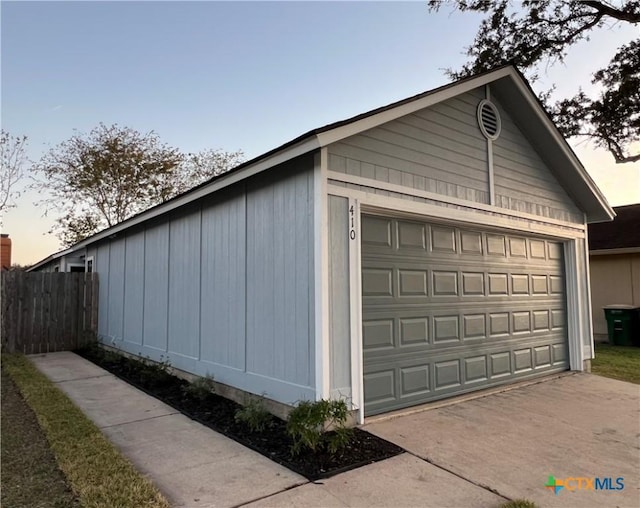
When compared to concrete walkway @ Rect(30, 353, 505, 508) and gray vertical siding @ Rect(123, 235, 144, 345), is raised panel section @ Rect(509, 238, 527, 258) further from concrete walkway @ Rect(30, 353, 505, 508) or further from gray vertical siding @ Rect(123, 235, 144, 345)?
gray vertical siding @ Rect(123, 235, 144, 345)

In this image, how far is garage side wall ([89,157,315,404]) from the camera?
4.58 meters

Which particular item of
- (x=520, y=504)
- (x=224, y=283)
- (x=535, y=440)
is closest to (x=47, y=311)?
(x=224, y=283)

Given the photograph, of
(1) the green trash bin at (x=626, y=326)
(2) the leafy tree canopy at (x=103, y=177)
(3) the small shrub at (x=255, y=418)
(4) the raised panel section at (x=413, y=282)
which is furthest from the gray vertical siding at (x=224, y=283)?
(2) the leafy tree canopy at (x=103, y=177)

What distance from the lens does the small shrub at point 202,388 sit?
5793mm

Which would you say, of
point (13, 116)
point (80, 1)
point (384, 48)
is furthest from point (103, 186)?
point (384, 48)

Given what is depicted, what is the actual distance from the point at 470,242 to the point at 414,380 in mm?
2232

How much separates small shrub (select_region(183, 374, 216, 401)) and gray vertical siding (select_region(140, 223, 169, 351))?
6.29 ft

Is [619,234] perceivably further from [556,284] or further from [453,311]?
[453,311]

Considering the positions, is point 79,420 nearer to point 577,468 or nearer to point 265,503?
point 265,503

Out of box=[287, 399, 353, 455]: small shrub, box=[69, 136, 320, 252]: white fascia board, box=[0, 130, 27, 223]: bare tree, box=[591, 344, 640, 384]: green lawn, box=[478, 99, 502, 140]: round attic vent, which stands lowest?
box=[591, 344, 640, 384]: green lawn

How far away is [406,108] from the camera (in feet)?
16.4

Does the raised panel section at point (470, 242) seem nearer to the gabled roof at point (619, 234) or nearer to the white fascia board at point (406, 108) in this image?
the white fascia board at point (406, 108)

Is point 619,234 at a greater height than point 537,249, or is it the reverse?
point 619,234

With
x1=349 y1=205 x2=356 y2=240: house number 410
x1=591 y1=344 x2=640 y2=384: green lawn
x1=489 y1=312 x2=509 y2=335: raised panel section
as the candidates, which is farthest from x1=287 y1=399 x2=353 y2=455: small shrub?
x1=591 y1=344 x2=640 y2=384: green lawn
